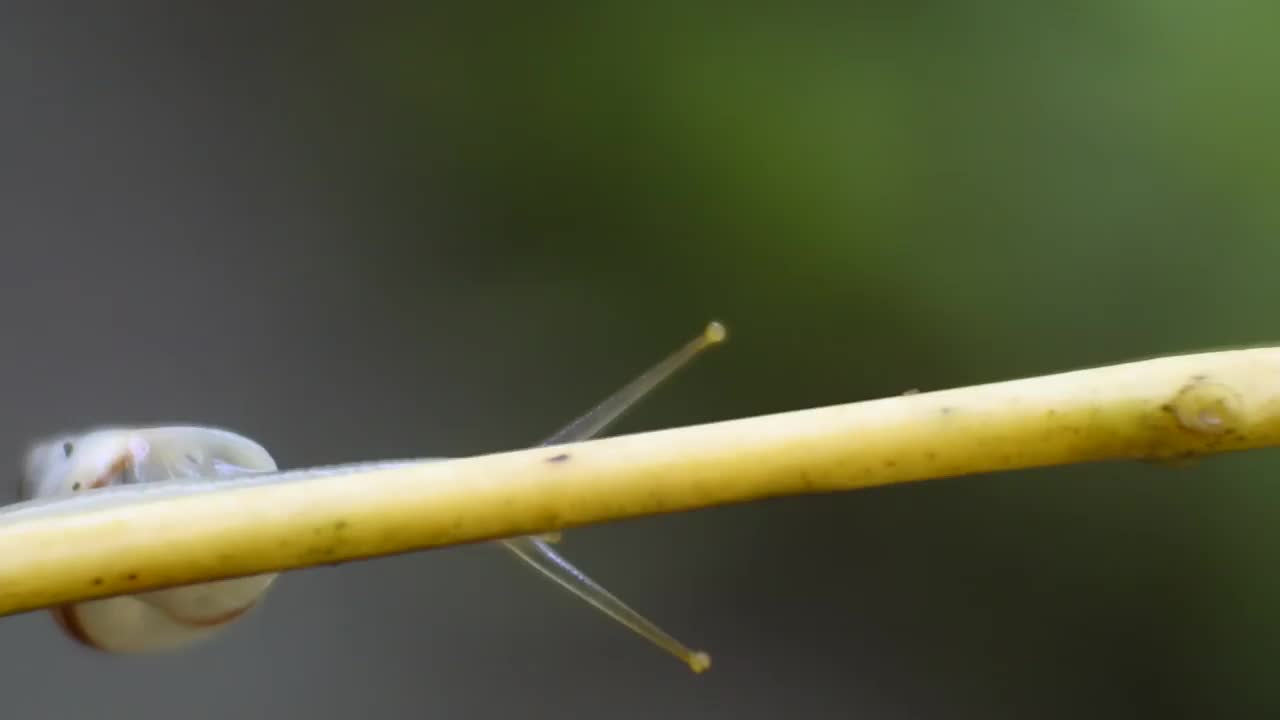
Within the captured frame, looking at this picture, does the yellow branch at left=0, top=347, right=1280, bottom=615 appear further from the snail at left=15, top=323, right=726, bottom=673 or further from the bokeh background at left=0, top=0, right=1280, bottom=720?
the bokeh background at left=0, top=0, right=1280, bottom=720

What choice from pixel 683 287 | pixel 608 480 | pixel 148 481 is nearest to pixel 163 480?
pixel 148 481

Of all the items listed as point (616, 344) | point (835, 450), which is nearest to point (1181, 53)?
point (616, 344)

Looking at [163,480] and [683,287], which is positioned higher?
[683,287]

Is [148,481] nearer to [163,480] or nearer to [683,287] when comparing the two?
[163,480]

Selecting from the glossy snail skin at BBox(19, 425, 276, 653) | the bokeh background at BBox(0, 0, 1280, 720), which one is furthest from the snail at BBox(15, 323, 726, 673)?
the bokeh background at BBox(0, 0, 1280, 720)

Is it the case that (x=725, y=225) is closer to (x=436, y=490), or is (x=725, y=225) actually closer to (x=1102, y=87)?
(x=1102, y=87)

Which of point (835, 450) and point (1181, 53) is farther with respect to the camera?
point (1181, 53)
